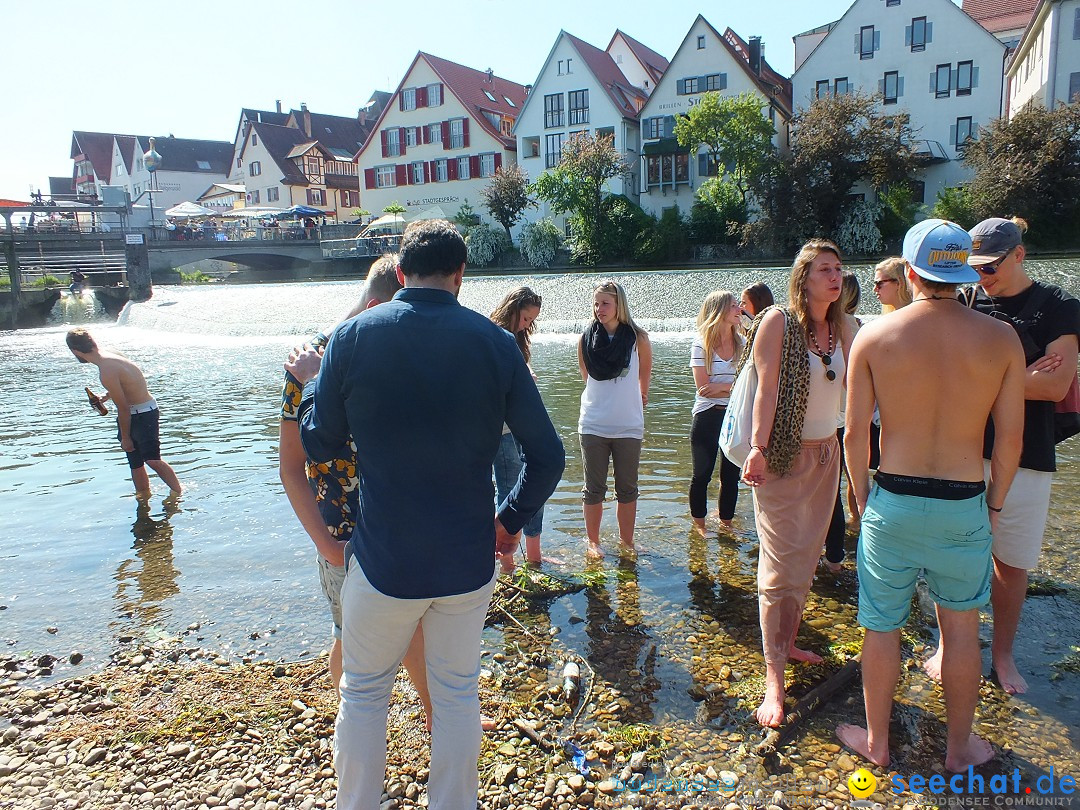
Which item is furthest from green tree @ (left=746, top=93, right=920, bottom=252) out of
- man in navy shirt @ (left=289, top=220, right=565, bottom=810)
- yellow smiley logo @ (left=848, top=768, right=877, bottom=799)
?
man in navy shirt @ (left=289, top=220, right=565, bottom=810)

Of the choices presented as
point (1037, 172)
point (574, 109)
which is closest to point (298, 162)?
point (574, 109)

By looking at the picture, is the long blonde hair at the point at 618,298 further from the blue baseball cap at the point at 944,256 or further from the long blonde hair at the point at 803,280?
the blue baseball cap at the point at 944,256

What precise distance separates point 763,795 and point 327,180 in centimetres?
7750

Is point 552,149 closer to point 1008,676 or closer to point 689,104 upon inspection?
point 689,104

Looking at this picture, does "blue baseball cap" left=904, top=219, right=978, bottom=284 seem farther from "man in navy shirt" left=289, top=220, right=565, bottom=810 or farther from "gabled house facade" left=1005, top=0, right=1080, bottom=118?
"gabled house facade" left=1005, top=0, right=1080, bottom=118

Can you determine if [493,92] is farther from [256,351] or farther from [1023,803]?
[1023,803]

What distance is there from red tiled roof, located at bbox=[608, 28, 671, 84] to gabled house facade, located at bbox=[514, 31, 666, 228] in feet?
15.2

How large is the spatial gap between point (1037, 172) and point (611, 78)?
29857mm

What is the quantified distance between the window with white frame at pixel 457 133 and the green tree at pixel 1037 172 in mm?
35178

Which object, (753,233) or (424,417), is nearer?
(424,417)

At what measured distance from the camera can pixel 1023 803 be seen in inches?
118

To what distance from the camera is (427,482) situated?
2.44m

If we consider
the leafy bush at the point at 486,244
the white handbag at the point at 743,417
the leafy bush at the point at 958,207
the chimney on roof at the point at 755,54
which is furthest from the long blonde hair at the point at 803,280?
the chimney on roof at the point at 755,54

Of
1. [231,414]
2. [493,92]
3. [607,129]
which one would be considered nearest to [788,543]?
[231,414]
